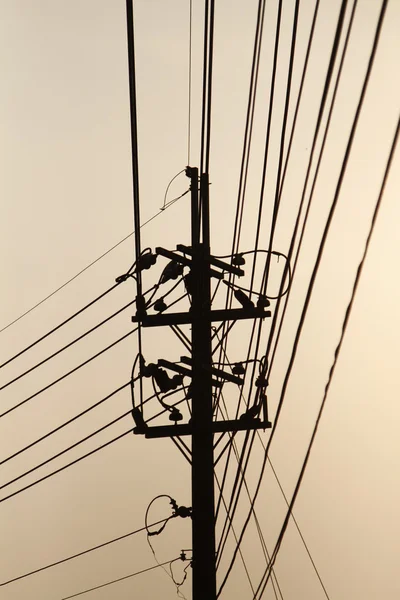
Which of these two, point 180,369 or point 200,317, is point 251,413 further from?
point 200,317

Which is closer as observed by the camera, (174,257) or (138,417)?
(174,257)

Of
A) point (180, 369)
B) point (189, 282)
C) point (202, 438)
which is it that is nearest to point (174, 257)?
point (189, 282)

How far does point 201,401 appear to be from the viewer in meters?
4.15

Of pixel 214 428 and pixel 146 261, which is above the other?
pixel 146 261

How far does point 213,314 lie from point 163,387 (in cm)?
59

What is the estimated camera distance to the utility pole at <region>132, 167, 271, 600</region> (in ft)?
13.4

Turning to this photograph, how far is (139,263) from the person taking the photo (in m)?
4.24

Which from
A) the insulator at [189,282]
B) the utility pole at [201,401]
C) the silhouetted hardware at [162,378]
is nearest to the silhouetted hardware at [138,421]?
the utility pole at [201,401]

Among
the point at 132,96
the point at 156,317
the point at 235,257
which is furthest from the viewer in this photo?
the point at 235,257

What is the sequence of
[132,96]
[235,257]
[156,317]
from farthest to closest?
[235,257], [156,317], [132,96]

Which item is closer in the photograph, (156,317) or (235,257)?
(156,317)

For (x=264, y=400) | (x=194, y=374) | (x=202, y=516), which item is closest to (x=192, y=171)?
(x=194, y=374)

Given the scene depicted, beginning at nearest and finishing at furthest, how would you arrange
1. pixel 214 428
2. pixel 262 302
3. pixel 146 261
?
1. pixel 262 302
2. pixel 214 428
3. pixel 146 261

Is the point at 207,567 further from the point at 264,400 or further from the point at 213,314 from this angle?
the point at 213,314
